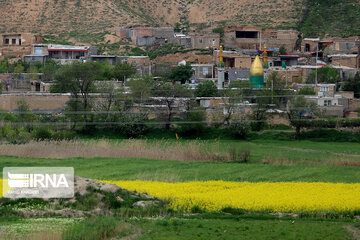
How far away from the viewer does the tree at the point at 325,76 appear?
60.6m

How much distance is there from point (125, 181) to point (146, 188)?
268 cm

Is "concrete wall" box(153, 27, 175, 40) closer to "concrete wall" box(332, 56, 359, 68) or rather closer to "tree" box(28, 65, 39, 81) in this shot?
"tree" box(28, 65, 39, 81)

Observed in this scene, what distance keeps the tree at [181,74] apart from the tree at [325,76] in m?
9.15

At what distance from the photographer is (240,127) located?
46688mm

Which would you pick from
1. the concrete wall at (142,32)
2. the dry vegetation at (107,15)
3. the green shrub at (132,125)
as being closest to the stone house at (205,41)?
the concrete wall at (142,32)

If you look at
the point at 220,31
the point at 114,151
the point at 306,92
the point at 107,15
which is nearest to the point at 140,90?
the point at 306,92

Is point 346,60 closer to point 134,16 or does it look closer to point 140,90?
point 140,90

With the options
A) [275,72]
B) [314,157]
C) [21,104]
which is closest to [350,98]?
[275,72]

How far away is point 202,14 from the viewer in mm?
90188

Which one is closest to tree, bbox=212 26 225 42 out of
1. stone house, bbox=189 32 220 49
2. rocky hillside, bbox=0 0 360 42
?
stone house, bbox=189 32 220 49

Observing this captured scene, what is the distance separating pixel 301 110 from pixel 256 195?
22995mm

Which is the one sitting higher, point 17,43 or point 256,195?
point 17,43

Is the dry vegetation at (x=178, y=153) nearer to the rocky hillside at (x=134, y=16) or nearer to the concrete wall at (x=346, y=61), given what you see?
the concrete wall at (x=346, y=61)

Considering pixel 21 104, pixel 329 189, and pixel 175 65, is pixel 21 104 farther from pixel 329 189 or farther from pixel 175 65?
pixel 329 189
